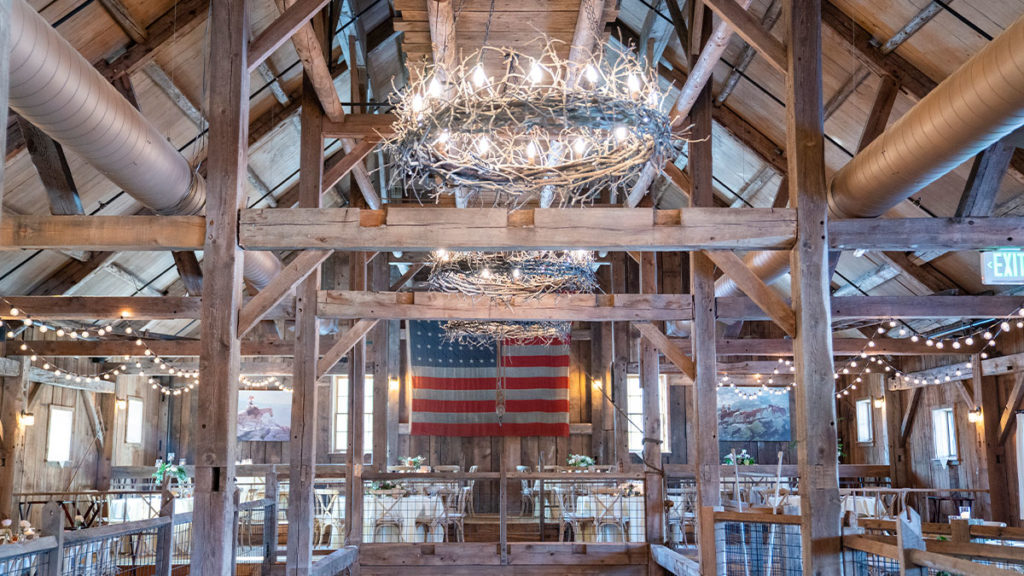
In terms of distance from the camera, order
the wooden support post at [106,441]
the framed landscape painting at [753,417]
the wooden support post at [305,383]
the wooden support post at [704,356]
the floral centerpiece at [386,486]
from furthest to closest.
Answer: the framed landscape painting at [753,417]
the wooden support post at [106,441]
the floral centerpiece at [386,486]
the wooden support post at [704,356]
the wooden support post at [305,383]

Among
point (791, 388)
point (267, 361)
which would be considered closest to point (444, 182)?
point (267, 361)

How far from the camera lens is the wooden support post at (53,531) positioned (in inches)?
221

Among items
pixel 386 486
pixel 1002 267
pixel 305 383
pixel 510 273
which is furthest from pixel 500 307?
pixel 1002 267

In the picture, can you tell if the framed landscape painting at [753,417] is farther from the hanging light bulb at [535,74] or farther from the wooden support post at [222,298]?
the hanging light bulb at [535,74]

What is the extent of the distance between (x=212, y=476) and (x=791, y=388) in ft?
51.6

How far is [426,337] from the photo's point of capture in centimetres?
1667

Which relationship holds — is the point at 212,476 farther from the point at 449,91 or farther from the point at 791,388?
the point at 791,388

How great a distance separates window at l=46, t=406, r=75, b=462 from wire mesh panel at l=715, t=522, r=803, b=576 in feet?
36.1

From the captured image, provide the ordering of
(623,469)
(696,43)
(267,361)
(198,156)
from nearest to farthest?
(696,43)
(198,156)
(623,469)
(267,361)

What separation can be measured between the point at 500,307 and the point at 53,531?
5.37 meters

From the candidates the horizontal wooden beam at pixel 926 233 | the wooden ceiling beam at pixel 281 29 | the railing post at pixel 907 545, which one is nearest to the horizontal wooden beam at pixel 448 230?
the horizontal wooden beam at pixel 926 233

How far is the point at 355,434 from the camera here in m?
11.8

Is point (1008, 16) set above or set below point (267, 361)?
above

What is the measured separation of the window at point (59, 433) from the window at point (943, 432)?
14.9m
